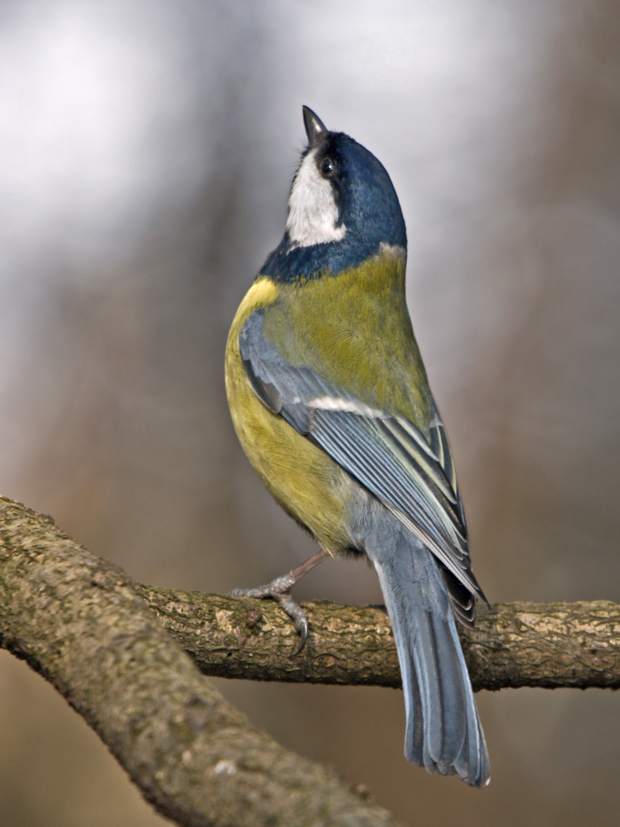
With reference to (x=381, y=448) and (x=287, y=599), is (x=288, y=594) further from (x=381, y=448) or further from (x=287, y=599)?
(x=381, y=448)

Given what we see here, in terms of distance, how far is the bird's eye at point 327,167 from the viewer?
10.8 feet

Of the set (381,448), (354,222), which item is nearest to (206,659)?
(381,448)

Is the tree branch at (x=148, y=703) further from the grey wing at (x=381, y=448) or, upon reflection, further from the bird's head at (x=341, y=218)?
the bird's head at (x=341, y=218)

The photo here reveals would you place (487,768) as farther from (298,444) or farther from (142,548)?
(142,548)

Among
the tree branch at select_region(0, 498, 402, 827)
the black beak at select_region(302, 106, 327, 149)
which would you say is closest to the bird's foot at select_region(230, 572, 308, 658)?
the tree branch at select_region(0, 498, 402, 827)

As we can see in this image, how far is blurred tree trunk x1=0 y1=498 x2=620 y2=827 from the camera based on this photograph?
990 mm

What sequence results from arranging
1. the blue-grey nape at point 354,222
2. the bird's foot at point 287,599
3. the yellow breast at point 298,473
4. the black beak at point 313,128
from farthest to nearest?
the black beak at point 313,128 → the blue-grey nape at point 354,222 → the yellow breast at point 298,473 → the bird's foot at point 287,599

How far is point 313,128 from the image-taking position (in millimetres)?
3641

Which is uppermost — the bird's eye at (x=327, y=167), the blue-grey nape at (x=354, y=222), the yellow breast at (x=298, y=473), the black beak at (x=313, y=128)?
the black beak at (x=313, y=128)

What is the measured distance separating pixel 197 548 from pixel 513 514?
267 centimetres

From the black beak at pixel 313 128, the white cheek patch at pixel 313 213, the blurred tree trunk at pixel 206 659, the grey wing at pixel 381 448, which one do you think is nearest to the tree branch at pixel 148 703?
the blurred tree trunk at pixel 206 659

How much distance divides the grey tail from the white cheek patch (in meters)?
1.45

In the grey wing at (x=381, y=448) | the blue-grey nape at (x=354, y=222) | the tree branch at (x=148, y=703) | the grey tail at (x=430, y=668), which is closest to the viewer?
the tree branch at (x=148, y=703)

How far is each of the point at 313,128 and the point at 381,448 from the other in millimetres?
1902
